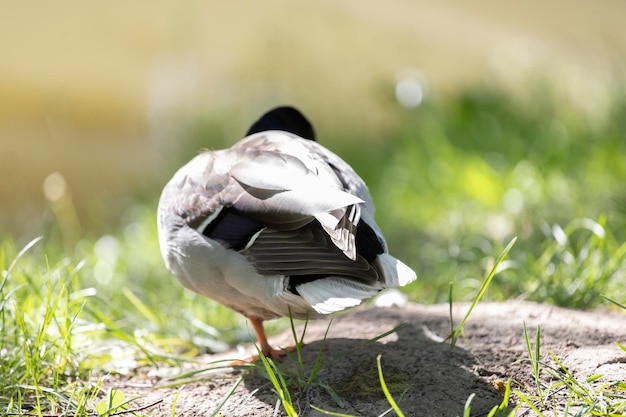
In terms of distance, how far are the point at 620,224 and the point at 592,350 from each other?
62.3 inches

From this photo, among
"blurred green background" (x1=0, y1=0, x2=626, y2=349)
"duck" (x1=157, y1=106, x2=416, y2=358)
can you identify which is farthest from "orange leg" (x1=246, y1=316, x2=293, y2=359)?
"blurred green background" (x1=0, y1=0, x2=626, y2=349)

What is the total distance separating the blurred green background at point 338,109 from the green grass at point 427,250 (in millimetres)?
25

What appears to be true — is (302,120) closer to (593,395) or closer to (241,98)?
(593,395)

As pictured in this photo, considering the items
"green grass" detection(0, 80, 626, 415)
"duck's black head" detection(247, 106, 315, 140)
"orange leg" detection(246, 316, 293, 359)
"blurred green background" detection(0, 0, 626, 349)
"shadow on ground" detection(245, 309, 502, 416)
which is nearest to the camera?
"shadow on ground" detection(245, 309, 502, 416)

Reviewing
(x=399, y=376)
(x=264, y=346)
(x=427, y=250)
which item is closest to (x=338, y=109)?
(x=427, y=250)

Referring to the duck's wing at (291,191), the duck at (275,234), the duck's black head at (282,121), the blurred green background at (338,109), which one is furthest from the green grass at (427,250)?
the duck's black head at (282,121)

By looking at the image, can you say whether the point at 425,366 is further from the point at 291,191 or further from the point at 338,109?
the point at 338,109

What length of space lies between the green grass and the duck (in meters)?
0.29

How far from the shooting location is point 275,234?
7.59 ft

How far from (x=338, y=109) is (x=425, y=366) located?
6.18 metres

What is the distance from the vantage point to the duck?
7.07 ft

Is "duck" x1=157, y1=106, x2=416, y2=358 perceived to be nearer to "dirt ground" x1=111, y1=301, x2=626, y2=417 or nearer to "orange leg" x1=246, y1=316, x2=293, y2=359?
"orange leg" x1=246, y1=316, x2=293, y2=359

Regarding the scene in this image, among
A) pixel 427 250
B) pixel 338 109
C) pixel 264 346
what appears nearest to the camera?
pixel 264 346

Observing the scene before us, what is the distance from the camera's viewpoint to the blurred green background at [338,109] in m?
4.57
